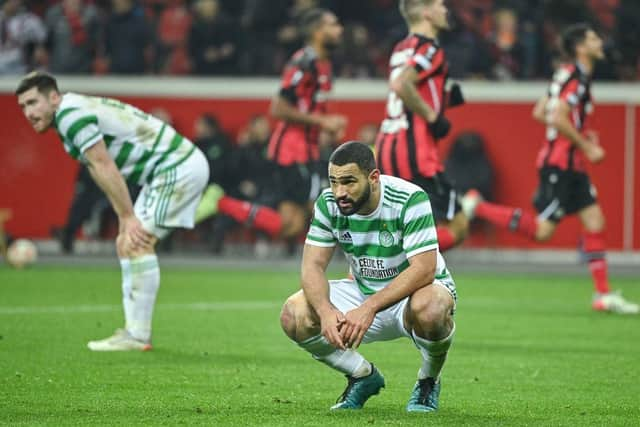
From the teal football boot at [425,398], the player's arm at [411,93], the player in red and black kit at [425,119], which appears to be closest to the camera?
the teal football boot at [425,398]

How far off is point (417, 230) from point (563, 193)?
7.51 meters

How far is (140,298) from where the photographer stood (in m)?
10.6

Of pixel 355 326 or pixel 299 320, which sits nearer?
pixel 355 326

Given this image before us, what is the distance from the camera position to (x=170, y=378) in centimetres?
897

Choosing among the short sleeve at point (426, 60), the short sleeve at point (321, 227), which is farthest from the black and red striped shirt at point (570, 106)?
the short sleeve at point (321, 227)

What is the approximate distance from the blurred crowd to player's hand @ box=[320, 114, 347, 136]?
8.11m

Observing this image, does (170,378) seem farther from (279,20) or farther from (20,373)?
(279,20)

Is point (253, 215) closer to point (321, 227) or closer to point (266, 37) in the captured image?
point (266, 37)

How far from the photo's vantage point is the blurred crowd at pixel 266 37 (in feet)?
75.7

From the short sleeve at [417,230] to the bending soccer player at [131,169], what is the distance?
3.45m

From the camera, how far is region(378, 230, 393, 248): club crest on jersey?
293 inches

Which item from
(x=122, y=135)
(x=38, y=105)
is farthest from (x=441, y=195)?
(x=38, y=105)

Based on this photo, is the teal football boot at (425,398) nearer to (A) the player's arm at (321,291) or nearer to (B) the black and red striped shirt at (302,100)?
(A) the player's arm at (321,291)

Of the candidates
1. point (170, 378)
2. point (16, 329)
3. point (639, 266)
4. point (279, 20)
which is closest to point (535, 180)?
point (639, 266)
